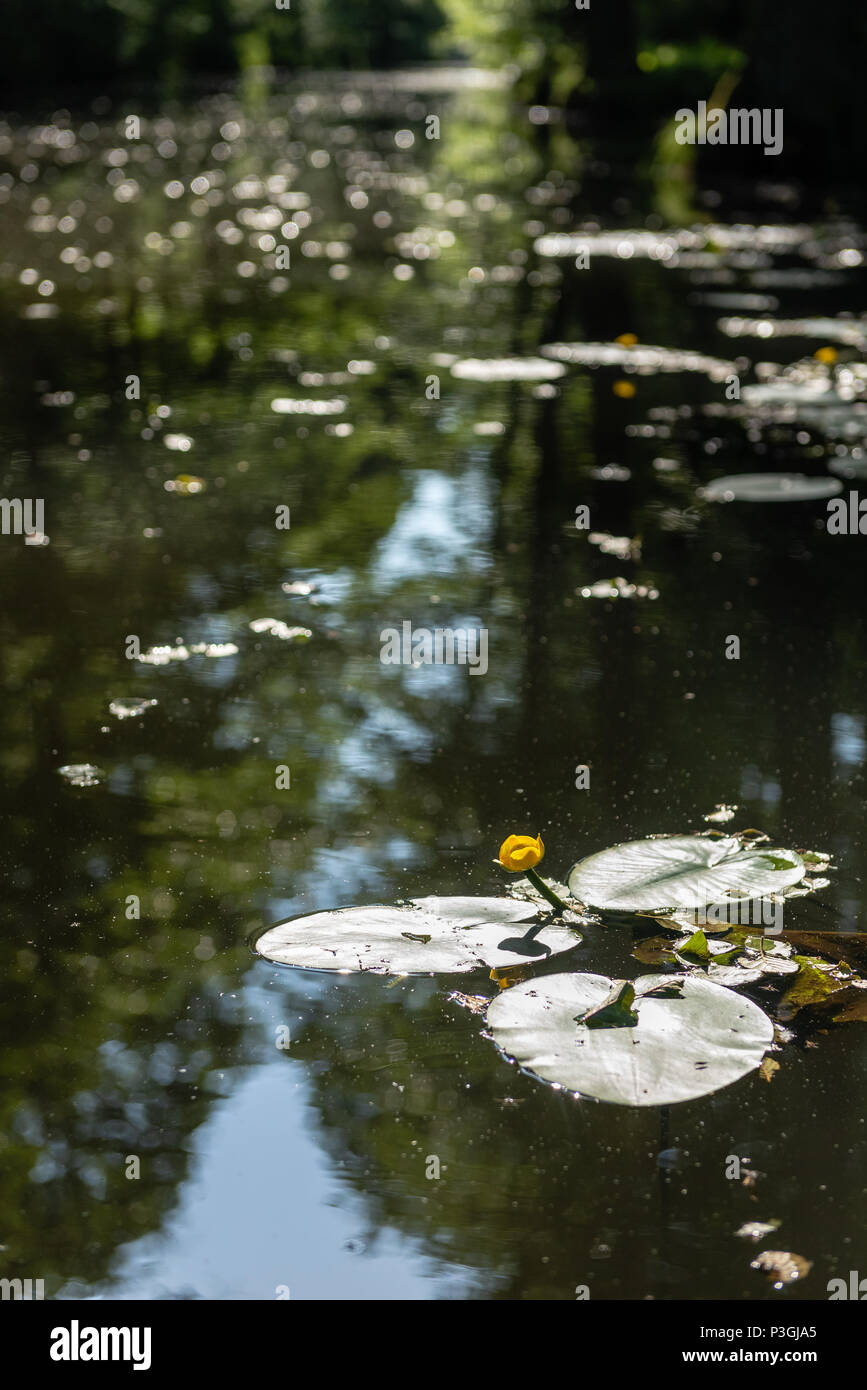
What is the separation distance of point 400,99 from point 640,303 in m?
25.3

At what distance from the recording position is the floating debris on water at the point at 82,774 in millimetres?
2773

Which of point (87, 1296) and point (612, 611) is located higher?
point (612, 611)

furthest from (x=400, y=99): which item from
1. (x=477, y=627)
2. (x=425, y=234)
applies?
(x=477, y=627)

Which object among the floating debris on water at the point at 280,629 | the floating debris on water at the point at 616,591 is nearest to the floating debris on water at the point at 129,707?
the floating debris on water at the point at 280,629

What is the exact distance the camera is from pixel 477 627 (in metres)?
3.63

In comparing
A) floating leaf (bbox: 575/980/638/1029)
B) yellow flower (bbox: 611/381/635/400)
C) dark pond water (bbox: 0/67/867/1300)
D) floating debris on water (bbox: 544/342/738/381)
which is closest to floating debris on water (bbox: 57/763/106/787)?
dark pond water (bbox: 0/67/867/1300)

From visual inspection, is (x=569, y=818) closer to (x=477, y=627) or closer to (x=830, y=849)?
(x=830, y=849)

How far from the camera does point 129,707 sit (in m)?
3.11

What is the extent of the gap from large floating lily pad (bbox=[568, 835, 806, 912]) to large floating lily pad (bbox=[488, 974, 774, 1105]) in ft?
0.61

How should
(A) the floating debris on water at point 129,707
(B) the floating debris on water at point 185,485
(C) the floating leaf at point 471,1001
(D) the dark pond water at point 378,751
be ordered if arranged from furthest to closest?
(B) the floating debris on water at point 185,485 < (A) the floating debris on water at point 129,707 < (C) the floating leaf at point 471,1001 < (D) the dark pond water at point 378,751

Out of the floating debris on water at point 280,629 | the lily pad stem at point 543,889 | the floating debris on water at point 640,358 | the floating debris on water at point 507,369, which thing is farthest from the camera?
the floating debris on water at point 640,358

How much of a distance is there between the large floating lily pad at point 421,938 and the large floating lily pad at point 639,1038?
0.40 feet

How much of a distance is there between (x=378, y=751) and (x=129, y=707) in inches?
21.0

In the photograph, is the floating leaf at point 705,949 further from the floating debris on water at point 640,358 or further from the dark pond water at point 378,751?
the floating debris on water at point 640,358
